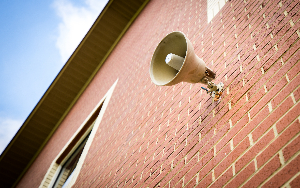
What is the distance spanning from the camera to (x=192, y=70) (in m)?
1.98

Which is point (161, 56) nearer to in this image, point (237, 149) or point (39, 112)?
point (237, 149)

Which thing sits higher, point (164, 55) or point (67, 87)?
point (67, 87)

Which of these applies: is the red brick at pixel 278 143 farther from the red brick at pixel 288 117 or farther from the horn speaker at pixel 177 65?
the horn speaker at pixel 177 65

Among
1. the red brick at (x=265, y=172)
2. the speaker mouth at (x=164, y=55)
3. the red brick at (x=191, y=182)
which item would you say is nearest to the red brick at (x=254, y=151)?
the red brick at (x=265, y=172)

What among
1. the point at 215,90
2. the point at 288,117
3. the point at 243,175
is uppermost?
the point at 215,90

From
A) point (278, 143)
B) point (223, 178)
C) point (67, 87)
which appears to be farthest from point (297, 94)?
point (67, 87)

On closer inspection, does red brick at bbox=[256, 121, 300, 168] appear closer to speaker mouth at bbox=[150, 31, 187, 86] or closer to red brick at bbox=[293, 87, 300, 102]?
red brick at bbox=[293, 87, 300, 102]

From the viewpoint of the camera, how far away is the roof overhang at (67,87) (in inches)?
324

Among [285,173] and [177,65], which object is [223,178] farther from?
[177,65]

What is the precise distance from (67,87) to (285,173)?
8.22 meters

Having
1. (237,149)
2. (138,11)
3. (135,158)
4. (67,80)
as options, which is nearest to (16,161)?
(67,80)

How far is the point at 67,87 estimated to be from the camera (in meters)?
8.71

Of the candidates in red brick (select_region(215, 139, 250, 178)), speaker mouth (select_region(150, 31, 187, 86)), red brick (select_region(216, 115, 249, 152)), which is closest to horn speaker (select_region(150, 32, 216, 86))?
speaker mouth (select_region(150, 31, 187, 86))

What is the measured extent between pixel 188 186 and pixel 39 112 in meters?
8.09
